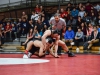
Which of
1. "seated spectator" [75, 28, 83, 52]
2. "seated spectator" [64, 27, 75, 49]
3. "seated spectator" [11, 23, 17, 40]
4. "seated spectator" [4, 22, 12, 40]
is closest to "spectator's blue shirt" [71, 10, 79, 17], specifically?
"seated spectator" [64, 27, 75, 49]

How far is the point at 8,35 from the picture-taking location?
13859 millimetres

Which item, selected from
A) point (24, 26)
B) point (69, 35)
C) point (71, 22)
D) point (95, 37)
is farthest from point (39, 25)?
point (95, 37)

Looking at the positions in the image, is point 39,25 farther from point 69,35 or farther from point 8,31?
point 8,31

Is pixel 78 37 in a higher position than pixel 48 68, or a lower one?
higher

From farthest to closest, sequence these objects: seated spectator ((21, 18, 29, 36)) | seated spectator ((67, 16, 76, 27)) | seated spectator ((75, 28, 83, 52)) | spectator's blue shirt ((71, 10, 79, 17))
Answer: seated spectator ((21, 18, 29, 36)) → spectator's blue shirt ((71, 10, 79, 17)) → seated spectator ((67, 16, 76, 27)) → seated spectator ((75, 28, 83, 52))

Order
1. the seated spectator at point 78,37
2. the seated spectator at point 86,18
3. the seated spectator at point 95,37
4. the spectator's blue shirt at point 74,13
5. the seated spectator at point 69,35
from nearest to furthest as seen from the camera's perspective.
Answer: the seated spectator at point 95,37, the seated spectator at point 78,37, the seated spectator at point 69,35, the seated spectator at point 86,18, the spectator's blue shirt at point 74,13

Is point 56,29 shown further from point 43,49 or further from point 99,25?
point 99,25

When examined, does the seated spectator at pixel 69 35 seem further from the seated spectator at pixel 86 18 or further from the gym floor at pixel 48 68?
the gym floor at pixel 48 68

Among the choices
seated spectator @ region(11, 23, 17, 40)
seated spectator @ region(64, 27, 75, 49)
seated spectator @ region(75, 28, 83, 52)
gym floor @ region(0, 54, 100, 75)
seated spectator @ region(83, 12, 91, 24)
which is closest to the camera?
gym floor @ region(0, 54, 100, 75)

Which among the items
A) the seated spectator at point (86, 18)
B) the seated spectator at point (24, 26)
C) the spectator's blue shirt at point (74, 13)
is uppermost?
the spectator's blue shirt at point (74, 13)

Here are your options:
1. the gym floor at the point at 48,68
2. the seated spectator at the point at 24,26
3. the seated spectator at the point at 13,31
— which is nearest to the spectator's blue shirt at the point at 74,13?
the seated spectator at the point at 24,26

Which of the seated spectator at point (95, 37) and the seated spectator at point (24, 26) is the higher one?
the seated spectator at point (24, 26)

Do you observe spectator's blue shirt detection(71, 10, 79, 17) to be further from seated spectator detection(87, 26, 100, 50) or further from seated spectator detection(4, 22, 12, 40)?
seated spectator detection(4, 22, 12, 40)

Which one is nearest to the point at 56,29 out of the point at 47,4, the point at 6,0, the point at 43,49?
the point at 43,49
